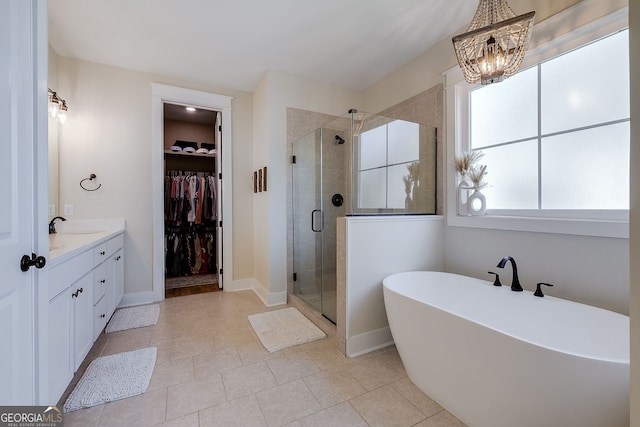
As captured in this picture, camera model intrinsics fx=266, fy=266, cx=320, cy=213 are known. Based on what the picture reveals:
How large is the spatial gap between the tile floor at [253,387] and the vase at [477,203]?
4.24 ft

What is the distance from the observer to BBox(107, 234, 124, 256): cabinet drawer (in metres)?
2.32

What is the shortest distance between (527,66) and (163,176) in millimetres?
3576

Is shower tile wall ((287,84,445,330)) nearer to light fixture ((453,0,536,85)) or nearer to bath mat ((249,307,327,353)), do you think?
bath mat ((249,307,327,353))

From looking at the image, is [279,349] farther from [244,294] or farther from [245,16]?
[245,16]

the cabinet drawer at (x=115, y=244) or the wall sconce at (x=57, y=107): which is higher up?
the wall sconce at (x=57, y=107)

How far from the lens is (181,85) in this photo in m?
3.22

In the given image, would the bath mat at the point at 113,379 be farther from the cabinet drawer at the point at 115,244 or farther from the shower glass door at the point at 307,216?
the shower glass door at the point at 307,216

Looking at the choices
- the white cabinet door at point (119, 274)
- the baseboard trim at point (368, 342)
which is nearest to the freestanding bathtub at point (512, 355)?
the baseboard trim at point (368, 342)

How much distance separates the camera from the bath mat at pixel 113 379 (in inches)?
60.0

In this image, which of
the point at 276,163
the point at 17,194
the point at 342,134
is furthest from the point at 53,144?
the point at 342,134

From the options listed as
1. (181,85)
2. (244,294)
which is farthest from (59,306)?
(181,85)

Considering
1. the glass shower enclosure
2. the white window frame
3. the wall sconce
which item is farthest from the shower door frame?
the wall sconce

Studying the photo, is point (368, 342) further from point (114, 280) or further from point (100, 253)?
point (114, 280)

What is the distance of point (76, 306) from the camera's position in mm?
1590
